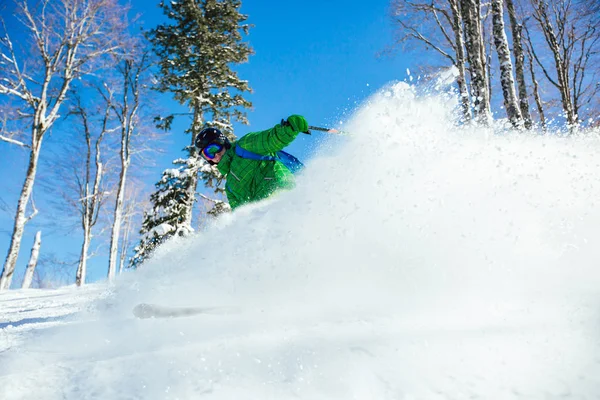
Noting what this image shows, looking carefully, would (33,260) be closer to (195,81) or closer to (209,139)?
(195,81)

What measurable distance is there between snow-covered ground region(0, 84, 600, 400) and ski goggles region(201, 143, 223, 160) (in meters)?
1.17

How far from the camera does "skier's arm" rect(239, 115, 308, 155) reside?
3916 millimetres

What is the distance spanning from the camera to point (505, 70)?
23.6 feet

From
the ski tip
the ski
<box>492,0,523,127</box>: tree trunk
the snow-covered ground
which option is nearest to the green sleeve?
the snow-covered ground

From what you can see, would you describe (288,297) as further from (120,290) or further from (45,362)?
(120,290)

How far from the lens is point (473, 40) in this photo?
779cm

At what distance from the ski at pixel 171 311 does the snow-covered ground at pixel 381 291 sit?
2.4 inches

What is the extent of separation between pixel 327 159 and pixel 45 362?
2.91 m

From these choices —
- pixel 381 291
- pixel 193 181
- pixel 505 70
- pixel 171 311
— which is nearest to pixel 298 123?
pixel 381 291

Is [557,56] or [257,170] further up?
[557,56]

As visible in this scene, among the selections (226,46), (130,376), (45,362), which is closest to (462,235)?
(130,376)

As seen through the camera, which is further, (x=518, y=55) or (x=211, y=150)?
(x=518, y=55)

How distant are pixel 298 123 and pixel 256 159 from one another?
2.38ft

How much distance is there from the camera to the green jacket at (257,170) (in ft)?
13.3
